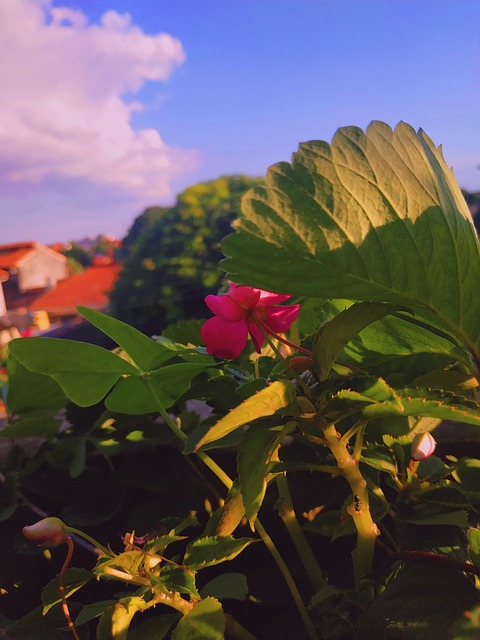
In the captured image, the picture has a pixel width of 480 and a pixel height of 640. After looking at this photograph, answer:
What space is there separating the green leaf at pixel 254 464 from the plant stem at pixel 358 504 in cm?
2

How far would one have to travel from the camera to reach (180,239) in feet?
19.0

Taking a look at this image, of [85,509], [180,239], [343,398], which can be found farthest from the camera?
[180,239]

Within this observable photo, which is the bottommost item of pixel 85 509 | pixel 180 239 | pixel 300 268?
pixel 85 509

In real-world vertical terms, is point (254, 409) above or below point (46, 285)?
below

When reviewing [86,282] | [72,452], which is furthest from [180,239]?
[86,282]

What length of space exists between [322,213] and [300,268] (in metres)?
0.02

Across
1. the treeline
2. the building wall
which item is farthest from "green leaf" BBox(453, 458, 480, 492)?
the building wall

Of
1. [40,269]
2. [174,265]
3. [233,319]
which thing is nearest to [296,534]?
[233,319]

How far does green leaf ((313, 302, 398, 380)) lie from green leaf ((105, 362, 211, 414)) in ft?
0.27

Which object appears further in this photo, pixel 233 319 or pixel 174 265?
pixel 174 265

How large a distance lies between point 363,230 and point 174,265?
559cm

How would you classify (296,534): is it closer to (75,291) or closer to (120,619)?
(120,619)

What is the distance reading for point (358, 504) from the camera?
0.20 meters

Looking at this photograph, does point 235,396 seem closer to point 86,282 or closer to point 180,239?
point 180,239
